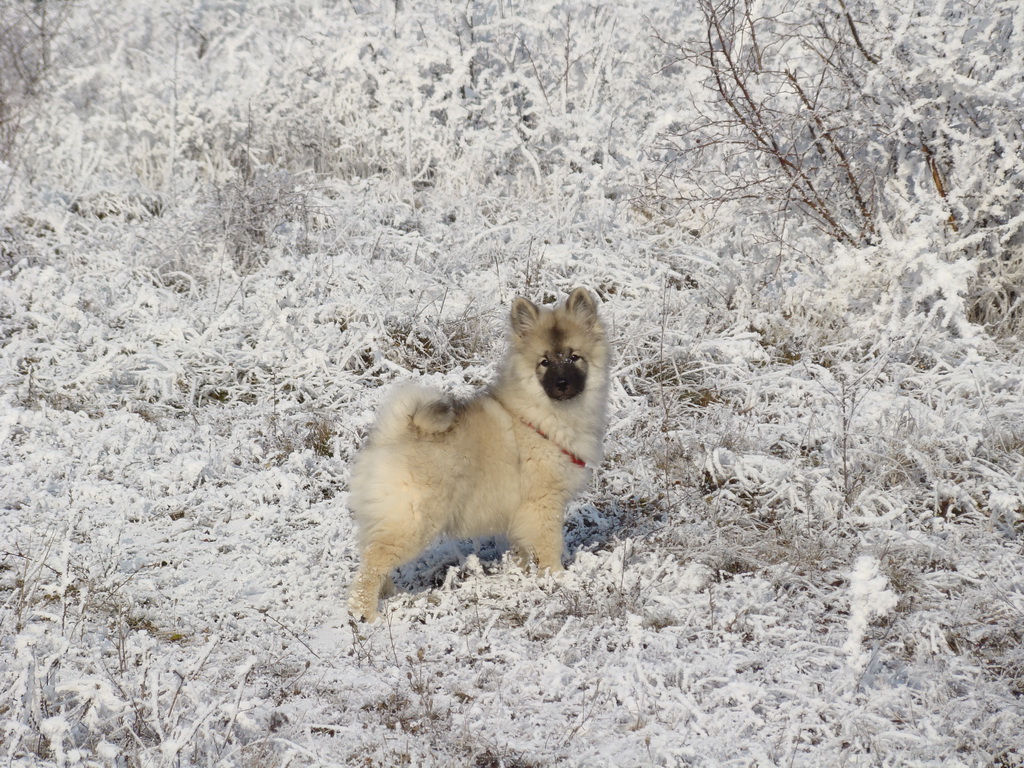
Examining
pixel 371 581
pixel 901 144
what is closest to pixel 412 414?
pixel 371 581

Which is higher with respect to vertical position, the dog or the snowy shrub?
the snowy shrub

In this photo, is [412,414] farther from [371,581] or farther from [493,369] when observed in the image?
[493,369]

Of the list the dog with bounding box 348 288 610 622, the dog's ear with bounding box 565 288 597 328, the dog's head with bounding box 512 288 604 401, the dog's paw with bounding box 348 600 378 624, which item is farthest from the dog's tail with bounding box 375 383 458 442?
the dog's ear with bounding box 565 288 597 328

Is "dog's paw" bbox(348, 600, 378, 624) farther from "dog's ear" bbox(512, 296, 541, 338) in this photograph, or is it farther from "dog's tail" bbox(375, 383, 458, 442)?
"dog's ear" bbox(512, 296, 541, 338)

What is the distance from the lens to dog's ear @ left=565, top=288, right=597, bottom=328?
15.7ft

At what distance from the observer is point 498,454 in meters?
4.45

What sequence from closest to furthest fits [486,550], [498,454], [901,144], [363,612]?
1. [363,612]
2. [498,454]
3. [486,550]
4. [901,144]

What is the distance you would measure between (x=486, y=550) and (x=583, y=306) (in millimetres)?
1654

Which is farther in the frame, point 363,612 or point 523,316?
point 523,316

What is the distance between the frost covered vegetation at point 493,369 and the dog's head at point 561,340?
104 cm

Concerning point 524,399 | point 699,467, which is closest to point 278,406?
point 524,399

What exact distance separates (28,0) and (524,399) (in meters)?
12.1

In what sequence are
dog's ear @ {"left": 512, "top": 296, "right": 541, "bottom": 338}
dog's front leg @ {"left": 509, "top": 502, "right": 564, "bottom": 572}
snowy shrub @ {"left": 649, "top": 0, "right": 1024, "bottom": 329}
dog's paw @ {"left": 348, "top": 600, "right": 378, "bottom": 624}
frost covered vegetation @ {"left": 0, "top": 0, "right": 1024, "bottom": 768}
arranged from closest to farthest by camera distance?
1. frost covered vegetation @ {"left": 0, "top": 0, "right": 1024, "bottom": 768}
2. dog's paw @ {"left": 348, "top": 600, "right": 378, "bottom": 624}
3. dog's front leg @ {"left": 509, "top": 502, "right": 564, "bottom": 572}
4. dog's ear @ {"left": 512, "top": 296, "right": 541, "bottom": 338}
5. snowy shrub @ {"left": 649, "top": 0, "right": 1024, "bottom": 329}

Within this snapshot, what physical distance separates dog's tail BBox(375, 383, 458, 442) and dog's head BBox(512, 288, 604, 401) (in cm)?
69
